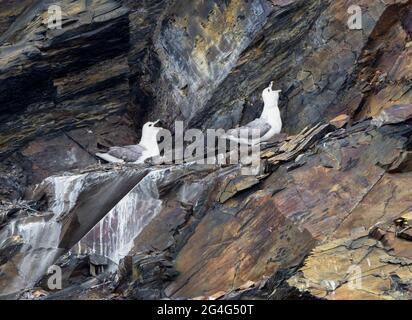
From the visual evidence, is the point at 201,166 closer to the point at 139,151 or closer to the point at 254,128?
the point at 254,128

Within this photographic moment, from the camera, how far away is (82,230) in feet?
58.5

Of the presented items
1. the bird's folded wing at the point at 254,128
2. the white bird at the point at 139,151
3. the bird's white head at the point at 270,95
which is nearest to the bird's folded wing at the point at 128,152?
the white bird at the point at 139,151

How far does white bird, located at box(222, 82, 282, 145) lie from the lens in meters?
18.9

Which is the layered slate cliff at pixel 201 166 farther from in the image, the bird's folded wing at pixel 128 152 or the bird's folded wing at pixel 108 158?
the bird's folded wing at pixel 128 152

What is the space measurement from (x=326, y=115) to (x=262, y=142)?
4.64ft

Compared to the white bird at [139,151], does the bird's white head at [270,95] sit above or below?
above

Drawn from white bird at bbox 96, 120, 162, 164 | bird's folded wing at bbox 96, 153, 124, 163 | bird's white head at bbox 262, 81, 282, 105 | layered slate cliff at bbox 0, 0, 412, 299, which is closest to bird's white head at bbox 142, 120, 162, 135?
white bird at bbox 96, 120, 162, 164

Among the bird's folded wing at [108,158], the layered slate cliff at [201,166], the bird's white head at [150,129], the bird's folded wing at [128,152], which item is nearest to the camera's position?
the layered slate cliff at [201,166]

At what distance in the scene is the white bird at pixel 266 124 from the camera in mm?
18859

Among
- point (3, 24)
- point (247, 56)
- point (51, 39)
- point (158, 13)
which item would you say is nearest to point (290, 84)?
point (247, 56)

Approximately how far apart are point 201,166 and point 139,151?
135 inches
